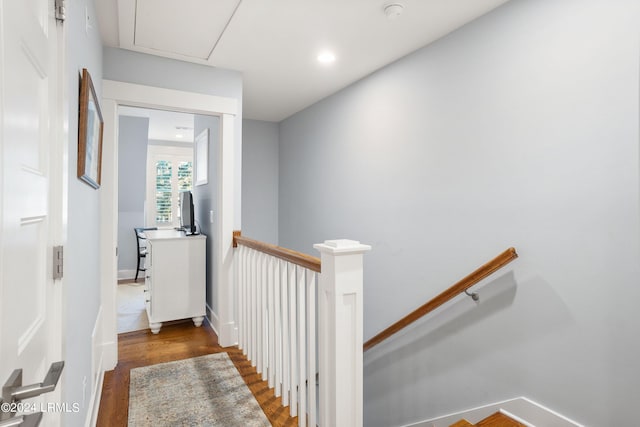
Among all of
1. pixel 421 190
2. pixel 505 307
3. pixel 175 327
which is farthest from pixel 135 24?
pixel 505 307

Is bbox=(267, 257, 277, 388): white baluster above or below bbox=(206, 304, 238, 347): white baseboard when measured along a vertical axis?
above

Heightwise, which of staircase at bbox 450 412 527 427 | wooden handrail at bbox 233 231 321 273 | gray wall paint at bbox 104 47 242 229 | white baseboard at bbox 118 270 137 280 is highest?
gray wall paint at bbox 104 47 242 229

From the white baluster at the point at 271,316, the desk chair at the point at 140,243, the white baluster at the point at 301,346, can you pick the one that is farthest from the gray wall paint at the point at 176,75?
the desk chair at the point at 140,243

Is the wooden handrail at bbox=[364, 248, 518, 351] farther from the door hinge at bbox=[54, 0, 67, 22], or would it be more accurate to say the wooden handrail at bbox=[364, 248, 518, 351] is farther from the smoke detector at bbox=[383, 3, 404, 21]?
the door hinge at bbox=[54, 0, 67, 22]

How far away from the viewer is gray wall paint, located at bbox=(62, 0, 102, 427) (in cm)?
118

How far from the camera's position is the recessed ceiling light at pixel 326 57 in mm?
2695

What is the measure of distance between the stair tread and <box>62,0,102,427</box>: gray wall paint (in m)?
2.05

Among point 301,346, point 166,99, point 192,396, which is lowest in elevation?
point 192,396

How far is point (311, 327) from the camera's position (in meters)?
1.69

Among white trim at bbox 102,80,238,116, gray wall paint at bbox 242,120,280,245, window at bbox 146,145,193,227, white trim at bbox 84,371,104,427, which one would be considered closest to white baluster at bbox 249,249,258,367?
white trim at bbox 84,371,104,427

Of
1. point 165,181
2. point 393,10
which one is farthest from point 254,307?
point 165,181

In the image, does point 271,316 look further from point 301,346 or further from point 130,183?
point 130,183

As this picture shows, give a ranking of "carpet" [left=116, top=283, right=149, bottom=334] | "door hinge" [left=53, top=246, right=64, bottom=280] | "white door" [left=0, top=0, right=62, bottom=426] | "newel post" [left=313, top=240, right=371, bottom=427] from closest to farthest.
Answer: "white door" [left=0, top=0, right=62, bottom=426], "door hinge" [left=53, top=246, right=64, bottom=280], "newel post" [left=313, top=240, right=371, bottom=427], "carpet" [left=116, top=283, right=149, bottom=334]

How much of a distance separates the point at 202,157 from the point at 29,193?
3.20 meters
